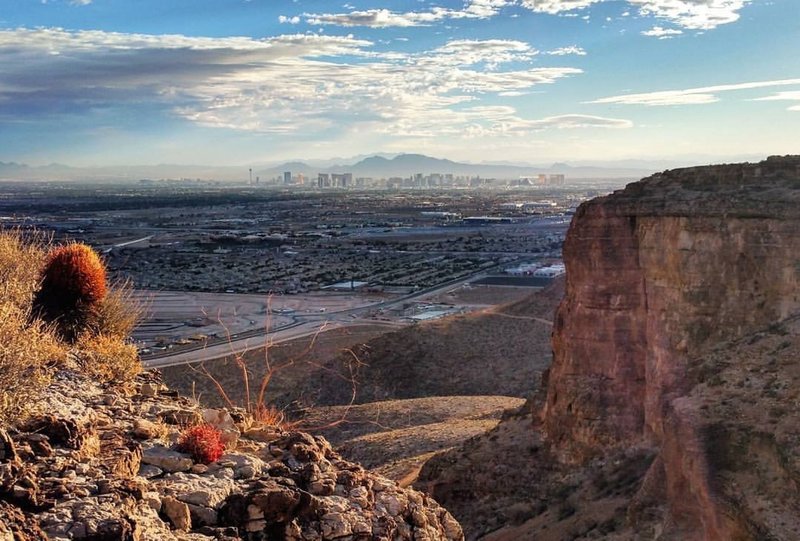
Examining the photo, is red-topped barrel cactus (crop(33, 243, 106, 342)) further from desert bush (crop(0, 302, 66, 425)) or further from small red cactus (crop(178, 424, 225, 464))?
small red cactus (crop(178, 424, 225, 464))

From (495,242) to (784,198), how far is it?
106m

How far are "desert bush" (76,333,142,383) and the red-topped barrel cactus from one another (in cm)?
69

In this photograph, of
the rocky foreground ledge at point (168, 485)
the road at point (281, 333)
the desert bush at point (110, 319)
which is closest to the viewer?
the rocky foreground ledge at point (168, 485)

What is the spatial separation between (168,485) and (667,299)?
12.7 metres

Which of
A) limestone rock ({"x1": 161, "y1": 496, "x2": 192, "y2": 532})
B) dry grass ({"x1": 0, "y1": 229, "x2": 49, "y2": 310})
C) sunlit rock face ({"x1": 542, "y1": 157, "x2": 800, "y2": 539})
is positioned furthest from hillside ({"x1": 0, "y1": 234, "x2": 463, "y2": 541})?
sunlit rock face ({"x1": 542, "y1": 157, "x2": 800, "y2": 539})

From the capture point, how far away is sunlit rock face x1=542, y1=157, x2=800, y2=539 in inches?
587

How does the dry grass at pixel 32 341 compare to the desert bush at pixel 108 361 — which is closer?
the dry grass at pixel 32 341

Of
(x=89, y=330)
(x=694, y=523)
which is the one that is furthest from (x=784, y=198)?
(x=89, y=330)

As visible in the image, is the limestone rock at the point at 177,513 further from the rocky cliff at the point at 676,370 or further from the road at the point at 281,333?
the road at the point at 281,333

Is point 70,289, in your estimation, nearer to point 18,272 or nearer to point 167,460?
point 18,272

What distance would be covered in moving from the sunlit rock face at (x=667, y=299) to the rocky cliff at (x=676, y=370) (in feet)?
0.11

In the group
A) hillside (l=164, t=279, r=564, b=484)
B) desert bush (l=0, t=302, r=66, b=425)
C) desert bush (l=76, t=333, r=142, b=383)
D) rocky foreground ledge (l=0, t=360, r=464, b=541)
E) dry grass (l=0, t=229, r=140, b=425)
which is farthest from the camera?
hillside (l=164, t=279, r=564, b=484)

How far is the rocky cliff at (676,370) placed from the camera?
11.4 meters

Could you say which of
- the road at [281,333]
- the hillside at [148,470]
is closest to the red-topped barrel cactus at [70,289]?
the hillside at [148,470]
